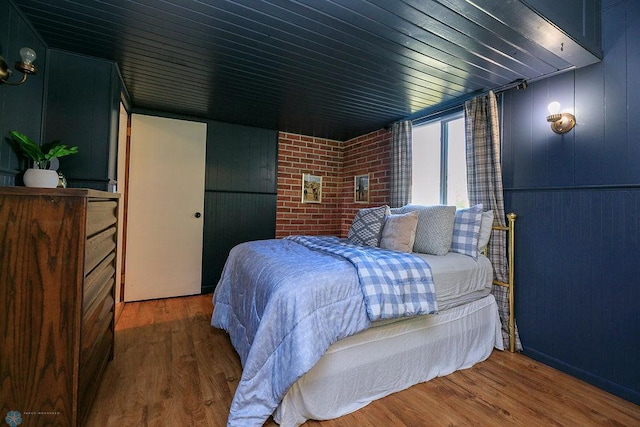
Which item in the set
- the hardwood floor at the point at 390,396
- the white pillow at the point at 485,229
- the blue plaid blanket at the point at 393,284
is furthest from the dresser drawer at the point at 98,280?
the white pillow at the point at 485,229

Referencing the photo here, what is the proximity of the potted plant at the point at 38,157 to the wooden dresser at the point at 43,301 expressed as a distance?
1.77 feet

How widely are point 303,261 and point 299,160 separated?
8.42 ft

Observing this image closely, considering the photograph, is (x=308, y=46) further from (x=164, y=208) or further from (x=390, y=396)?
(x=164, y=208)

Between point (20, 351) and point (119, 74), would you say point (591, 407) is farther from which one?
point (119, 74)

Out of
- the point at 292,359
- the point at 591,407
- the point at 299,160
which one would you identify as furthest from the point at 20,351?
the point at 299,160

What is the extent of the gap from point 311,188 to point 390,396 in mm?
2965

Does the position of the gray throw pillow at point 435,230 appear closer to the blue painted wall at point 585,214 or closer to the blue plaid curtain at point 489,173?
the blue plaid curtain at point 489,173

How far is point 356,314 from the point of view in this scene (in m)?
1.55

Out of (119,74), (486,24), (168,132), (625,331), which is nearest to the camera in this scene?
(486,24)

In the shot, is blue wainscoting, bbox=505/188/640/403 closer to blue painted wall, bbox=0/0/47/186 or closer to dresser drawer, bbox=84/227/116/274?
dresser drawer, bbox=84/227/116/274

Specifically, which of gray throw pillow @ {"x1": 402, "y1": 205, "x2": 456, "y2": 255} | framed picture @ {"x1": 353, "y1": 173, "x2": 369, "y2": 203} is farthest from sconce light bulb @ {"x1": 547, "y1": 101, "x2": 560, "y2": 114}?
framed picture @ {"x1": 353, "y1": 173, "x2": 369, "y2": 203}

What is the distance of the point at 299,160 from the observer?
4137mm

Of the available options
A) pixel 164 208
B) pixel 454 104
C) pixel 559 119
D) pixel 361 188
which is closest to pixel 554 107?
pixel 559 119

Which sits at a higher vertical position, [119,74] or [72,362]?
[119,74]
